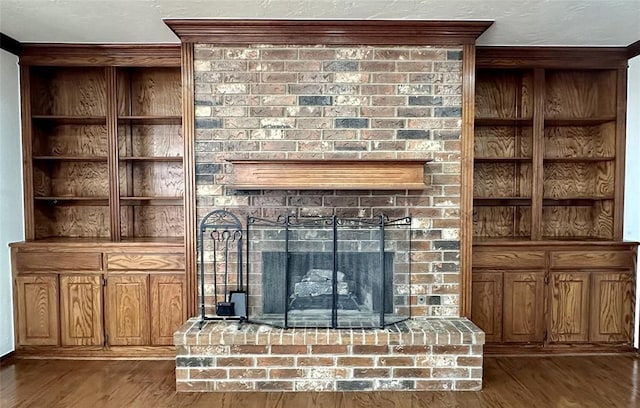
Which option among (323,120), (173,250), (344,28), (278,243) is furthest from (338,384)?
(344,28)

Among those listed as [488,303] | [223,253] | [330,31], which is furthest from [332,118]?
[488,303]

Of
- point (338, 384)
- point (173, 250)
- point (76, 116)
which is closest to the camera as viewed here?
point (338, 384)

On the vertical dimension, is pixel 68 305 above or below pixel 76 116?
below

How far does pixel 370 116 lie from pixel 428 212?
0.80 m

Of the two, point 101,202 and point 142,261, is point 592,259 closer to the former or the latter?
point 142,261

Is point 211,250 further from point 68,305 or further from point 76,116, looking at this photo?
point 76,116

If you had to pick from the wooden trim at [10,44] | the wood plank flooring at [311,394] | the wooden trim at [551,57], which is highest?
the wooden trim at [10,44]

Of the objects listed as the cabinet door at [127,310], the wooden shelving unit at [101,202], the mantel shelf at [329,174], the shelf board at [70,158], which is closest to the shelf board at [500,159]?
the mantel shelf at [329,174]

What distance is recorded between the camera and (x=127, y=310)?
311 cm

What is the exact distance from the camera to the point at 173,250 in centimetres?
309

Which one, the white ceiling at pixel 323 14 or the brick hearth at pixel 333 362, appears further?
the brick hearth at pixel 333 362

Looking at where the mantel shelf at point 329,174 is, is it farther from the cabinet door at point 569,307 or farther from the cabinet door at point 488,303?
the cabinet door at point 569,307

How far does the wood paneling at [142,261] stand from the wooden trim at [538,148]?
2860 millimetres

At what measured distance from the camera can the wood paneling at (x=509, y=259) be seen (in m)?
3.14
